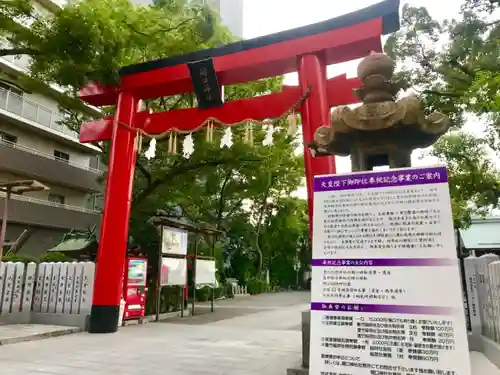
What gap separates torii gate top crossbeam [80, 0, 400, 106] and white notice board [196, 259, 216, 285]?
18.1 feet

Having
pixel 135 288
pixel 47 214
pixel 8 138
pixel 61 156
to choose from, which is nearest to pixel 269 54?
pixel 135 288

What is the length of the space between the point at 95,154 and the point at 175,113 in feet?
59.2

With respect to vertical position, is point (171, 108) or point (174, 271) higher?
point (171, 108)

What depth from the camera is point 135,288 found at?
1002 cm

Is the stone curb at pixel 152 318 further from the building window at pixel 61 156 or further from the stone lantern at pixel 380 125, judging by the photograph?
the building window at pixel 61 156

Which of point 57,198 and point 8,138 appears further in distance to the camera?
point 57,198

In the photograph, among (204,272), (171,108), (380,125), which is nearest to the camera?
(380,125)

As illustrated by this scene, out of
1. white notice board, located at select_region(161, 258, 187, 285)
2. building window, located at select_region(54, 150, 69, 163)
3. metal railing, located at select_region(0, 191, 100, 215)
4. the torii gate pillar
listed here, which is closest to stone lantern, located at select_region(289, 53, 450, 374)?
the torii gate pillar

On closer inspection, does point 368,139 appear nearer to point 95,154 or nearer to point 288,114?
point 288,114

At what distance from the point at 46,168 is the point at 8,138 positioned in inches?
90.9

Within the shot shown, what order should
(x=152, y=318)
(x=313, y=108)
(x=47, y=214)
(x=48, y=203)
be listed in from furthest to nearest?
(x=48, y=203)
(x=47, y=214)
(x=152, y=318)
(x=313, y=108)

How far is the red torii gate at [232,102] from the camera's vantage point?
747 cm

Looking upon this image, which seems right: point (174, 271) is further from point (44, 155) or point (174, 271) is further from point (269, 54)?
point (44, 155)

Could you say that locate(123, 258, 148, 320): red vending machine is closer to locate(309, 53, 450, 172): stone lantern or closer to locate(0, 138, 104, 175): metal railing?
locate(309, 53, 450, 172): stone lantern
